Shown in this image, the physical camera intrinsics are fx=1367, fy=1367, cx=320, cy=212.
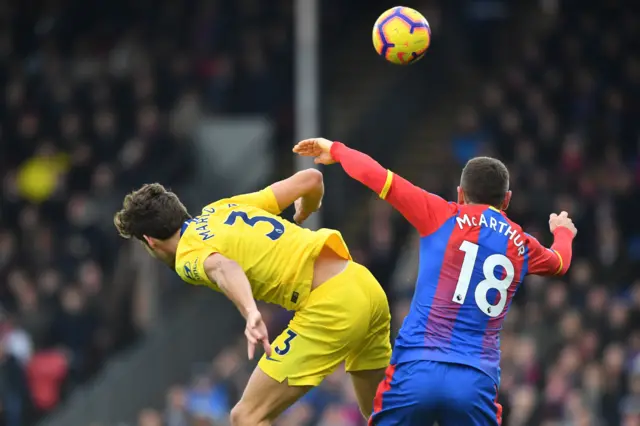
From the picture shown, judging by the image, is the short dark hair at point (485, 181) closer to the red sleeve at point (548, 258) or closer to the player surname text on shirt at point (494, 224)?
the player surname text on shirt at point (494, 224)

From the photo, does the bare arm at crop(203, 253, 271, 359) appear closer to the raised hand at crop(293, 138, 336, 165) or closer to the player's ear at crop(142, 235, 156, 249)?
the player's ear at crop(142, 235, 156, 249)

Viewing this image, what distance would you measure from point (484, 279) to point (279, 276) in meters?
1.12

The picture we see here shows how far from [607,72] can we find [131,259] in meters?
7.05

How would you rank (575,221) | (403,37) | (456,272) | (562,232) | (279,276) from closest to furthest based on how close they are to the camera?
(456,272)
(279,276)
(562,232)
(403,37)
(575,221)

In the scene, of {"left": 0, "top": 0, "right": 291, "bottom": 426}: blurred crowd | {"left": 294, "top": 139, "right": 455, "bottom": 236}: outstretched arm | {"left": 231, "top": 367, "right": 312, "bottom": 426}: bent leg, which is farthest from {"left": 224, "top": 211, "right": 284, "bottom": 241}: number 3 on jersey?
{"left": 0, "top": 0, "right": 291, "bottom": 426}: blurred crowd

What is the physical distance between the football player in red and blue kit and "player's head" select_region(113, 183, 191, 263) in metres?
1.04

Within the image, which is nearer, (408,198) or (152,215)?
(408,198)

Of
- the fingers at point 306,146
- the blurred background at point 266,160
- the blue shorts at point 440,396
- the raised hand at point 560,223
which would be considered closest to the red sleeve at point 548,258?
the raised hand at point 560,223

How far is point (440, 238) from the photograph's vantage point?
712cm

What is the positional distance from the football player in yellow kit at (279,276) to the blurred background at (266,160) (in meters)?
4.84

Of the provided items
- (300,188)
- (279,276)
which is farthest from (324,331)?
(300,188)

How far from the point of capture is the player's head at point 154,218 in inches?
293

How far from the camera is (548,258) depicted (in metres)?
7.39

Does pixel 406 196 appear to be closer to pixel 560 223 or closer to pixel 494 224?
pixel 494 224
